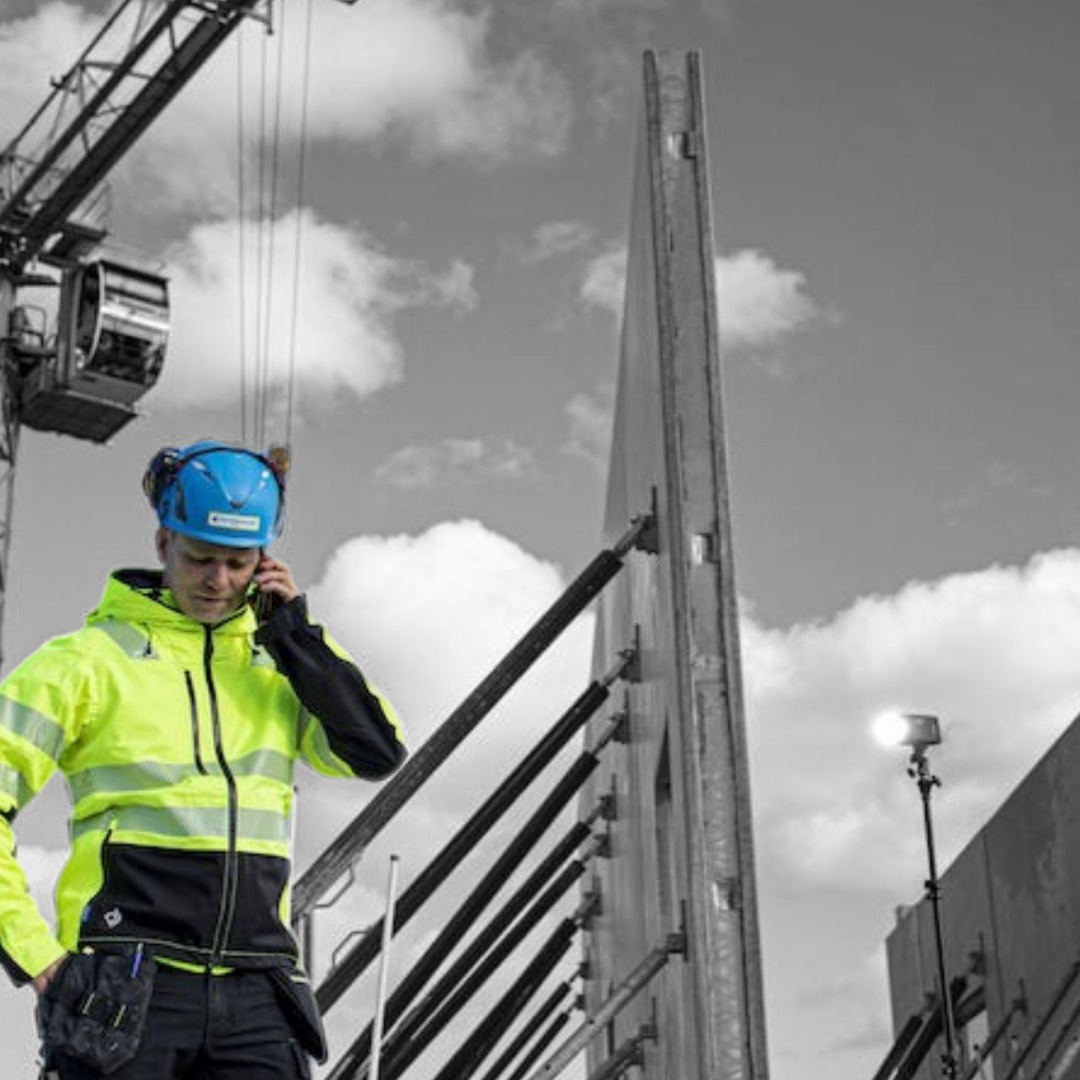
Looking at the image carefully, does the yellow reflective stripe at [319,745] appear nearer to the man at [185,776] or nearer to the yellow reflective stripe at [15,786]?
the man at [185,776]

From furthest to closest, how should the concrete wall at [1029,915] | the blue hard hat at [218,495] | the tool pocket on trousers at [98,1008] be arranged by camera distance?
the concrete wall at [1029,915]
the blue hard hat at [218,495]
the tool pocket on trousers at [98,1008]

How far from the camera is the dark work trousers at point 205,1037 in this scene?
2.18m

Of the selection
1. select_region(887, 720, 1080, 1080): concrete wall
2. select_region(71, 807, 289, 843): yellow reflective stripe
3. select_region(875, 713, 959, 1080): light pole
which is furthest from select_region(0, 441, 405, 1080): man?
select_region(875, 713, 959, 1080): light pole

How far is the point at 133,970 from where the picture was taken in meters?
2.19

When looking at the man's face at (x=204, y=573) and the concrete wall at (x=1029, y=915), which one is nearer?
the man's face at (x=204, y=573)


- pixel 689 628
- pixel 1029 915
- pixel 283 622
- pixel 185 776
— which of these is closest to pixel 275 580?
pixel 283 622

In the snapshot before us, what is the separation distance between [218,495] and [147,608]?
21 cm

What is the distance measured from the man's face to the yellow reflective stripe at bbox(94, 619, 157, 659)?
0.24 feet

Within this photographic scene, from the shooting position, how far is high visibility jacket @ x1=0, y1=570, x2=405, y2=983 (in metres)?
2.25

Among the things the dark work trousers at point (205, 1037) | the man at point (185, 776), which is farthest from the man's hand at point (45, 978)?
the dark work trousers at point (205, 1037)

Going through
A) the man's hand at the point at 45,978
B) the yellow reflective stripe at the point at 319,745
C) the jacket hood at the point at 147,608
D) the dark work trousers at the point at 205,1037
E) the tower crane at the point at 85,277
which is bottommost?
the dark work trousers at the point at 205,1037

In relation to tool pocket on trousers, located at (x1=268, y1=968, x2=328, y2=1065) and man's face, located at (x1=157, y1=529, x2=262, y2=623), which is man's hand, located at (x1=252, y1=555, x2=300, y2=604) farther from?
tool pocket on trousers, located at (x1=268, y1=968, x2=328, y2=1065)

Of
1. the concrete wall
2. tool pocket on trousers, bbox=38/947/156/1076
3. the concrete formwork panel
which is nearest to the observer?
tool pocket on trousers, bbox=38/947/156/1076

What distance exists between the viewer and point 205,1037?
2.21 metres
